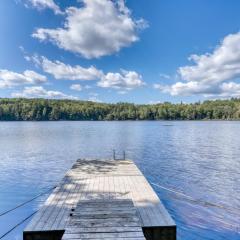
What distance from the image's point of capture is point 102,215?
6.45m

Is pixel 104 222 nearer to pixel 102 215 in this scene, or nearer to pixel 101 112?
pixel 102 215

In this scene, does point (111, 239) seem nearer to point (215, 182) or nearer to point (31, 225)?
point (31, 225)

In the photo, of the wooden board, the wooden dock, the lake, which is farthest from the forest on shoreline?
the wooden board

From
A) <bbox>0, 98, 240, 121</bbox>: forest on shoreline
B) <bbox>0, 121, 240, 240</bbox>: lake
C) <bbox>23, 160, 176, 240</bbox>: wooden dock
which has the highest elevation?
<bbox>0, 98, 240, 121</bbox>: forest on shoreline

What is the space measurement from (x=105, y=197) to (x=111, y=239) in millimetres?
3756

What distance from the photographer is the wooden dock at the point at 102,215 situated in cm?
565

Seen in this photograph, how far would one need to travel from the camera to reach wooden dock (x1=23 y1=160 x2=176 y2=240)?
5.65 m

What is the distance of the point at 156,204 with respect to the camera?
25.9 feet

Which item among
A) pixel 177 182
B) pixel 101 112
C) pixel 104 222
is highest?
pixel 101 112

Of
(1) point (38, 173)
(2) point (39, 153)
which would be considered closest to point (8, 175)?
(1) point (38, 173)

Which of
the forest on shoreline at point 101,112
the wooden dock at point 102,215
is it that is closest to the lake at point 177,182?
the wooden dock at point 102,215

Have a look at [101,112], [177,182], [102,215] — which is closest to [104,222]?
[102,215]

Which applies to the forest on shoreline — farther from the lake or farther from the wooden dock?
the wooden dock

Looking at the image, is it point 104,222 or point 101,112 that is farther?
point 101,112
